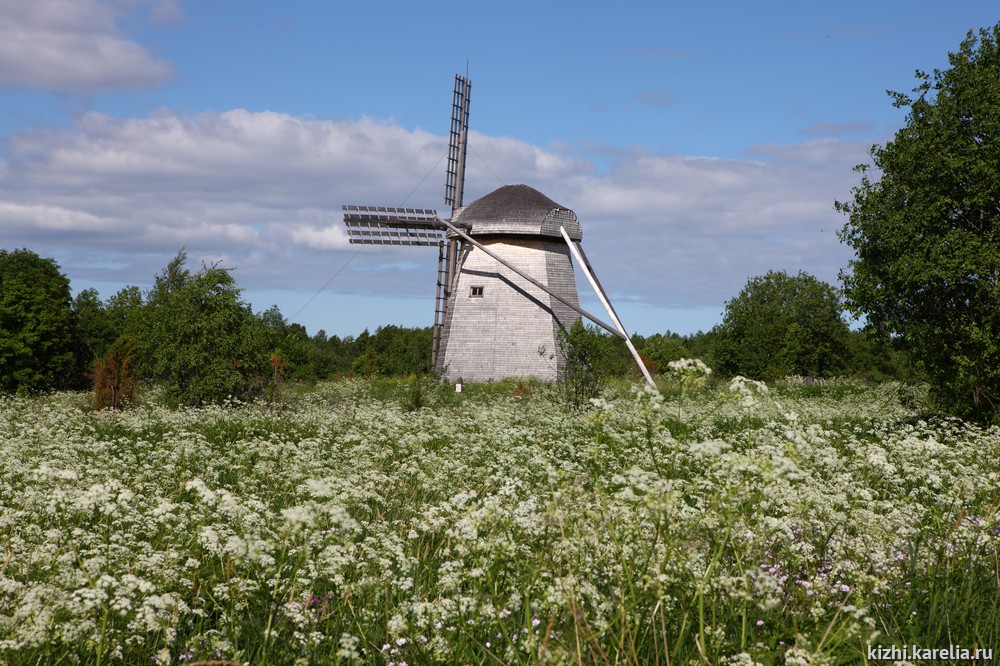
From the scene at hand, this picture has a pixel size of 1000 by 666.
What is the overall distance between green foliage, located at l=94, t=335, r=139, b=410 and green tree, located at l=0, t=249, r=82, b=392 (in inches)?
606

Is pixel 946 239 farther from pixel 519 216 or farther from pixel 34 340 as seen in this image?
pixel 34 340

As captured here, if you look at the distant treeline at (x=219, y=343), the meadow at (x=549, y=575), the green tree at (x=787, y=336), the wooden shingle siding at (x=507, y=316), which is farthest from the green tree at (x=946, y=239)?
the green tree at (x=787, y=336)

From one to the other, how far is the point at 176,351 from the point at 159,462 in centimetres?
1352

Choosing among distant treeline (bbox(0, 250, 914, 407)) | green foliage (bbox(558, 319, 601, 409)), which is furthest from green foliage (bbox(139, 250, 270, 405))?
green foliage (bbox(558, 319, 601, 409))

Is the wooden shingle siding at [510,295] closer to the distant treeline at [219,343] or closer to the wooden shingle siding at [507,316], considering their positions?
the wooden shingle siding at [507,316]

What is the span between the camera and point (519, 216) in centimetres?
3650

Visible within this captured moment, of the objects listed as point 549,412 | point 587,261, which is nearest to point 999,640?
point 549,412

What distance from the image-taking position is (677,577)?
13.6ft

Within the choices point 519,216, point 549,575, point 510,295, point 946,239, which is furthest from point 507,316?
point 549,575

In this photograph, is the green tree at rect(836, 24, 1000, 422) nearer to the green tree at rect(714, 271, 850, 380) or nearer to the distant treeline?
the distant treeline

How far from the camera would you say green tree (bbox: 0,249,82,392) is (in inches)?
1571

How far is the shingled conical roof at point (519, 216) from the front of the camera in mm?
36344

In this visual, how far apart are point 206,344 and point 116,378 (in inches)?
164

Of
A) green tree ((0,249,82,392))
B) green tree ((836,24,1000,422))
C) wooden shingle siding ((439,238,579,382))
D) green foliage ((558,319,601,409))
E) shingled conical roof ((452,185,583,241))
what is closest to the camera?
green tree ((836,24,1000,422))
